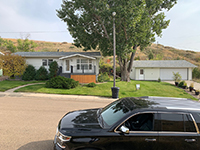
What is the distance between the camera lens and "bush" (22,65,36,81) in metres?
21.0

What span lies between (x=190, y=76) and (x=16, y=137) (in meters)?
31.9

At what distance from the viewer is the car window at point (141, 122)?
308 cm

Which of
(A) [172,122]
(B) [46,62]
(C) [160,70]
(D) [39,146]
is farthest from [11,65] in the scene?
(C) [160,70]

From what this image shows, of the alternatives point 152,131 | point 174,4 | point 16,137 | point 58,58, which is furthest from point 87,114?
point 174,4

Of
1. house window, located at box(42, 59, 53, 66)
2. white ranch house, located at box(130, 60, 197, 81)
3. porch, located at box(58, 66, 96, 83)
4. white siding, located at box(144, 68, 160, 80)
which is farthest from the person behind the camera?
white siding, located at box(144, 68, 160, 80)

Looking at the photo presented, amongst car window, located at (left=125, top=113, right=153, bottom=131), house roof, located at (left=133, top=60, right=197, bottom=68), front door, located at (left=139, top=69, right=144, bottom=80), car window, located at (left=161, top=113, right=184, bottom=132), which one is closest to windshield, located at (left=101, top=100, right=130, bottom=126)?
car window, located at (left=125, top=113, right=153, bottom=131)

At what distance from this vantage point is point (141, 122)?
3.15 metres

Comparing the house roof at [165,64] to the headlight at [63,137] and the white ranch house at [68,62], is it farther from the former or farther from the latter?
the headlight at [63,137]

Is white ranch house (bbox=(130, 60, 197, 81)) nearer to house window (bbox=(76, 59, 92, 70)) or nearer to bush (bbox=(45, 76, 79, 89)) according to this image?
house window (bbox=(76, 59, 92, 70))

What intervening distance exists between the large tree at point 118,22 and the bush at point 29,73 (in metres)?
7.56

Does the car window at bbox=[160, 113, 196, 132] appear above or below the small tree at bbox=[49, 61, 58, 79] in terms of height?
below

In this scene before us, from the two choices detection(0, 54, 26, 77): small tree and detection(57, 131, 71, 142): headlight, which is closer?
detection(57, 131, 71, 142): headlight

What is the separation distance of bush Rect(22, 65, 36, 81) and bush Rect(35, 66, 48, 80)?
2.08ft

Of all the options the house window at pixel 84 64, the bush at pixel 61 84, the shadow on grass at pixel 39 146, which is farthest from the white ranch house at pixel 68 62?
the shadow on grass at pixel 39 146
